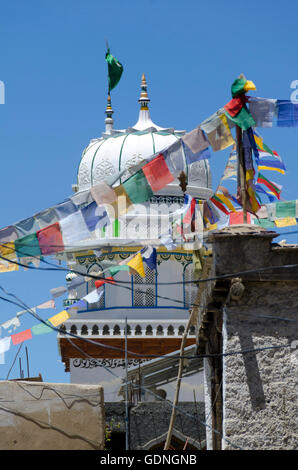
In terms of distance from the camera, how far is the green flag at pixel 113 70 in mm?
25641

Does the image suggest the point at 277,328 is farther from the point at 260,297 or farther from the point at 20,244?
the point at 20,244

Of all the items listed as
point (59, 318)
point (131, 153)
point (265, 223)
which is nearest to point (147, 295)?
point (131, 153)

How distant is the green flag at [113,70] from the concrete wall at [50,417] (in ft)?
38.1

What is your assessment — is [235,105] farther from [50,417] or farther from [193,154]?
[50,417]

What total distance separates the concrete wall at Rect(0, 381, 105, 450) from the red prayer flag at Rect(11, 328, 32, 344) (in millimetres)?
5571

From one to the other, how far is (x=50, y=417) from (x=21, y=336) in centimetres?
589

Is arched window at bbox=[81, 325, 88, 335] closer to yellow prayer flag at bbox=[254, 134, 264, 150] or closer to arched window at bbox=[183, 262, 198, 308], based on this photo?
arched window at bbox=[183, 262, 198, 308]

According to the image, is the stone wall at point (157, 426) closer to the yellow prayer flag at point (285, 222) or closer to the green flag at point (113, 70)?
the yellow prayer flag at point (285, 222)

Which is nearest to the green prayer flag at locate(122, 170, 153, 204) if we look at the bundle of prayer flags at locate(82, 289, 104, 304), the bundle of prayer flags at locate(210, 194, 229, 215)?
the bundle of prayer flags at locate(210, 194, 229, 215)

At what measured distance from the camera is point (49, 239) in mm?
15773

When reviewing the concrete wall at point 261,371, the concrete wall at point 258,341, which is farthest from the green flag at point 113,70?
the concrete wall at point 261,371

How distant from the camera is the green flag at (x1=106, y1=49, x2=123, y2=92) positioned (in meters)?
25.6
